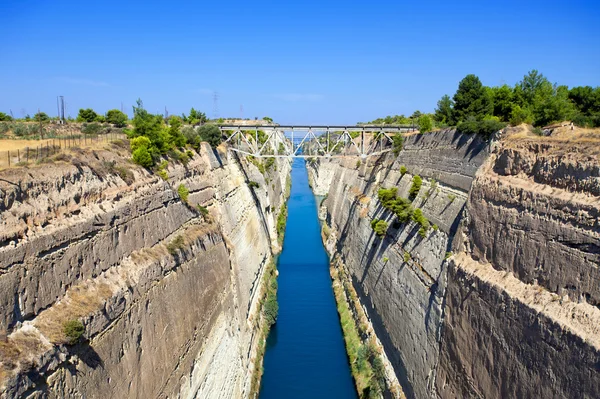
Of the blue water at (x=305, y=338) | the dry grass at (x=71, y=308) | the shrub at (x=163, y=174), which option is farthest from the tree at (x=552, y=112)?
the dry grass at (x=71, y=308)

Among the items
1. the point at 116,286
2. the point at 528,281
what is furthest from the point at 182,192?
the point at 528,281

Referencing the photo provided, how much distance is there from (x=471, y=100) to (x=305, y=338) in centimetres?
1456

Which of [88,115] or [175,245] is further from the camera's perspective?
[88,115]

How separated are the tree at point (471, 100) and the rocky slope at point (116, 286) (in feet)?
42.9

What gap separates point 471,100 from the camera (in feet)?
77.0

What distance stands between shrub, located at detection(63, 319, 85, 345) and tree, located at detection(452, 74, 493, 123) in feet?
61.5

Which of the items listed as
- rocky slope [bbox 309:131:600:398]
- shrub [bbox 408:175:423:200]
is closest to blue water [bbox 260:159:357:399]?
rocky slope [bbox 309:131:600:398]

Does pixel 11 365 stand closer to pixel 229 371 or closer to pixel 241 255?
pixel 229 371

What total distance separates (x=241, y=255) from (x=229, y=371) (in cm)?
814

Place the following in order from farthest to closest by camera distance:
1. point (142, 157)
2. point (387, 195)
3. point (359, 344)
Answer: point (387, 195), point (359, 344), point (142, 157)

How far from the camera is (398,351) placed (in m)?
18.9

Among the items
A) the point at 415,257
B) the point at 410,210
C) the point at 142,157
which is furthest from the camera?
the point at 410,210

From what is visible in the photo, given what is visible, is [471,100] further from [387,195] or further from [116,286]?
[116,286]

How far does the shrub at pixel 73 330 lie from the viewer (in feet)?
31.2
